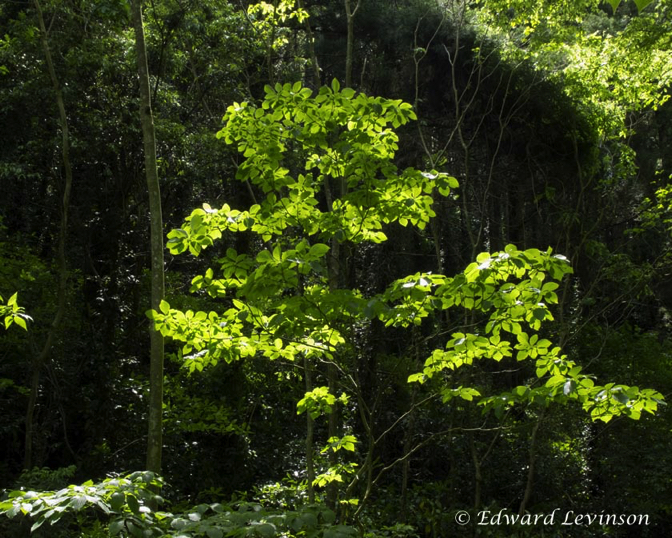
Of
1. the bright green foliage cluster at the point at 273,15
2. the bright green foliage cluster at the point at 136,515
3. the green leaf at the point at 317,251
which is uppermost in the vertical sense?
the bright green foliage cluster at the point at 273,15

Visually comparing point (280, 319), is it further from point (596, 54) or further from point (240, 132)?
point (596, 54)

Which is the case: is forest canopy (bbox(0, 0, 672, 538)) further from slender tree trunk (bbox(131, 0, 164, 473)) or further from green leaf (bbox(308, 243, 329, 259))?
green leaf (bbox(308, 243, 329, 259))

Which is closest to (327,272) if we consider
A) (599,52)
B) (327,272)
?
(327,272)

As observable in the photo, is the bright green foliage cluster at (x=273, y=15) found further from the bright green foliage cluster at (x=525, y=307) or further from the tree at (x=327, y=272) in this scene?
the bright green foliage cluster at (x=525, y=307)

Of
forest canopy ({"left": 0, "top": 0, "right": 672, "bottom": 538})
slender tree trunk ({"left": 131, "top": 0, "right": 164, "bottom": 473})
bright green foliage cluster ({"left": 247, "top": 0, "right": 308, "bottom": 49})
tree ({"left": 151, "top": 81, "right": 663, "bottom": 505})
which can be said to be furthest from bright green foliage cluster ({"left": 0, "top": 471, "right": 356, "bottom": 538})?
bright green foliage cluster ({"left": 247, "top": 0, "right": 308, "bottom": 49})

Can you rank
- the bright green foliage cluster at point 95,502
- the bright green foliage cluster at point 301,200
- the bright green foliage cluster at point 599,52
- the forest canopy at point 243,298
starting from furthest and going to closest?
the bright green foliage cluster at point 599,52, the forest canopy at point 243,298, the bright green foliage cluster at point 301,200, the bright green foliage cluster at point 95,502

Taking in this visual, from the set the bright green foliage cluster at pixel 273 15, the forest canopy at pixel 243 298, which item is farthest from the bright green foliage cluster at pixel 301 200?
the bright green foliage cluster at pixel 273 15

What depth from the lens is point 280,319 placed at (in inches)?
95.5

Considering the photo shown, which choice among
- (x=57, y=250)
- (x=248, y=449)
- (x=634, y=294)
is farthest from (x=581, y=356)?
(x=57, y=250)

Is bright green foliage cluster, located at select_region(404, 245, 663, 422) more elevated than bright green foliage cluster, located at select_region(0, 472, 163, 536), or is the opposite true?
bright green foliage cluster, located at select_region(404, 245, 663, 422)

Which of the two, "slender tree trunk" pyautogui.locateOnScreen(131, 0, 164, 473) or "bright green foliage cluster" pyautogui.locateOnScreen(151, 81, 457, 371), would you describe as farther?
"slender tree trunk" pyautogui.locateOnScreen(131, 0, 164, 473)

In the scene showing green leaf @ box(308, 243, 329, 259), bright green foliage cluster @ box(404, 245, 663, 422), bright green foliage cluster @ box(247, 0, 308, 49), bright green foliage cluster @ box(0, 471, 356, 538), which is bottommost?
bright green foliage cluster @ box(0, 471, 356, 538)

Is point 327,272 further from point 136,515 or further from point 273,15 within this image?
point 273,15

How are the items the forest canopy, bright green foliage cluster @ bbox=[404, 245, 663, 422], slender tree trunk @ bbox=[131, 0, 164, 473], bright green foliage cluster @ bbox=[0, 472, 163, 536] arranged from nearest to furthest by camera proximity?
bright green foliage cluster @ bbox=[0, 472, 163, 536] < bright green foliage cluster @ bbox=[404, 245, 663, 422] < slender tree trunk @ bbox=[131, 0, 164, 473] < the forest canopy
